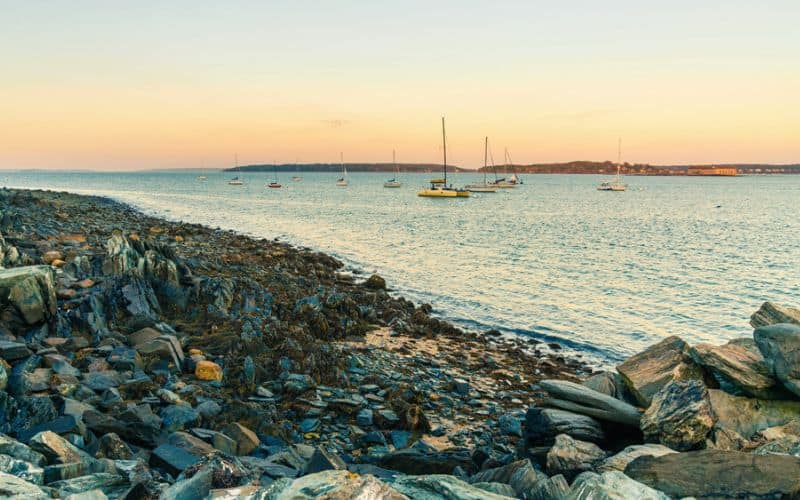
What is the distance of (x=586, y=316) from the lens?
2223cm

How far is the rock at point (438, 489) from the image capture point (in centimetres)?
528

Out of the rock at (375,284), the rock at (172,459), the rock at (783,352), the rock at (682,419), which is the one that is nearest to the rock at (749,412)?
the rock at (783,352)

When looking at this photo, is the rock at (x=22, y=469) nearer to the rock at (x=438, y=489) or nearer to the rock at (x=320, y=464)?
the rock at (x=320, y=464)

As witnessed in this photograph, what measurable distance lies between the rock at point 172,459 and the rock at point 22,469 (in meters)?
1.35

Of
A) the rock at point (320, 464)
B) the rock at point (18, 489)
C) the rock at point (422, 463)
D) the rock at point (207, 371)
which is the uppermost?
the rock at point (18, 489)

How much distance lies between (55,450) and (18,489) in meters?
1.09

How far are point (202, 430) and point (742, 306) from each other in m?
25.1

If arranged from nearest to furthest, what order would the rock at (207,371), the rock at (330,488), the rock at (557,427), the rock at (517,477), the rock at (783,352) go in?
the rock at (330,488) → the rock at (517,477) → the rock at (783,352) → the rock at (557,427) → the rock at (207,371)

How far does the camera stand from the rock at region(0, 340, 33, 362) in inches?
354

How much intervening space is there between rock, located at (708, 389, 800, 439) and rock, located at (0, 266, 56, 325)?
13.0 meters

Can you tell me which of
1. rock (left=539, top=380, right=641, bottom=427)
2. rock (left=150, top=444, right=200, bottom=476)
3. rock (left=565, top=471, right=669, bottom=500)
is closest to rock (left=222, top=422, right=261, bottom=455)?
rock (left=150, top=444, right=200, bottom=476)

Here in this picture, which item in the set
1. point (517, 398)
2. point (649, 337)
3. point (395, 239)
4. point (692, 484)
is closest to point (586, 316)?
point (649, 337)

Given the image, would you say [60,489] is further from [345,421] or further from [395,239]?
[395,239]

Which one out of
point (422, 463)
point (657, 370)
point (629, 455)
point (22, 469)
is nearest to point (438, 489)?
point (422, 463)
